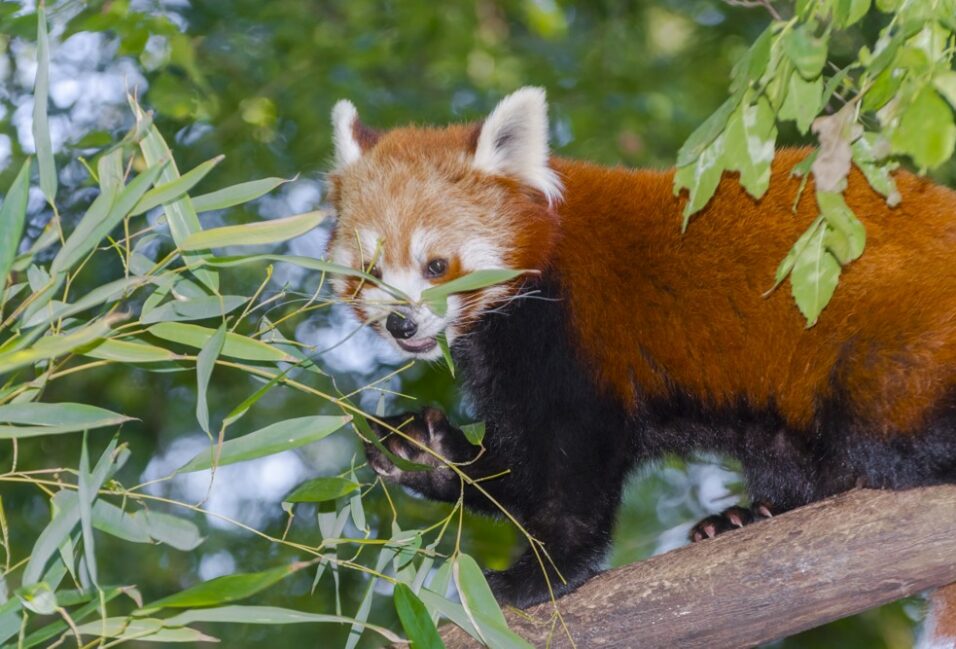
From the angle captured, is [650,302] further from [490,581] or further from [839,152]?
[839,152]

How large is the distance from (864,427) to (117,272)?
384 cm

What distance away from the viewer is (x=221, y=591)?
6.79 ft

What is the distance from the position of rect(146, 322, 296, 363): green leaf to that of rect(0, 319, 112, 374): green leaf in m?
0.43

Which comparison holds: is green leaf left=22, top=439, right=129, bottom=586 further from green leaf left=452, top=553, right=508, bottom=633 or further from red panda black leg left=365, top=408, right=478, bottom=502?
red panda black leg left=365, top=408, right=478, bottom=502

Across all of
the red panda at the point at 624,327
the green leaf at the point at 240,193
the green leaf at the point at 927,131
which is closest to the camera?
the green leaf at the point at 927,131

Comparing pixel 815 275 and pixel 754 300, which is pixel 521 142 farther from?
pixel 815 275

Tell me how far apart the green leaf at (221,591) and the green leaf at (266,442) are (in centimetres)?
32

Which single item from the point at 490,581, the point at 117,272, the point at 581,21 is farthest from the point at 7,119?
the point at 581,21

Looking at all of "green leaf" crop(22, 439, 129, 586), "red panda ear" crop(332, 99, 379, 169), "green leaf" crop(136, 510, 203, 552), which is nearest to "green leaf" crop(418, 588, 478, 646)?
"green leaf" crop(136, 510, 203, 552)

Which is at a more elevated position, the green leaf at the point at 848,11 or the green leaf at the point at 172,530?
the green leaf at the point at 848,11

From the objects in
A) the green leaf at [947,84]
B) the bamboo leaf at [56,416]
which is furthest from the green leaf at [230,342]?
the green leaf at [947,84]

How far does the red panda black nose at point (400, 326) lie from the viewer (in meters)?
3.33

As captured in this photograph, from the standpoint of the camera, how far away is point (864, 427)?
9.57ft

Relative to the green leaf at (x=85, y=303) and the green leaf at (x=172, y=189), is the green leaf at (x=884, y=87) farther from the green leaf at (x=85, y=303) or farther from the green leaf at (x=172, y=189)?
the green leaf at (x=85, y=303)
